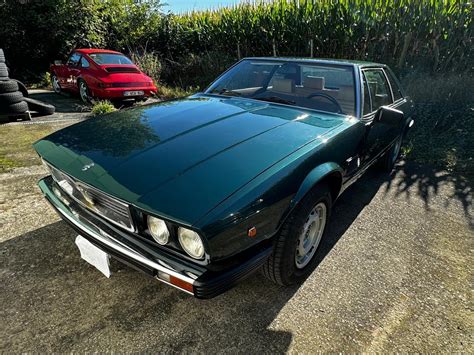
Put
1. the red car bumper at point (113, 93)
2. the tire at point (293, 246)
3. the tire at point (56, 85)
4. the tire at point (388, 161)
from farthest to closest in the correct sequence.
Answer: the tire at point (56, 85)
the red car bumper at point (113, 93)
the tire at point (388, 161)
the tire at point (293, 246)

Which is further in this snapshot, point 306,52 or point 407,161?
point 306,52

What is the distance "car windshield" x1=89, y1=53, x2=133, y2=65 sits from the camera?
697cm

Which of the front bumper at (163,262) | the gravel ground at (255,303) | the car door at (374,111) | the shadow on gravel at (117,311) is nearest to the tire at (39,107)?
the gravel ground at (255,303)

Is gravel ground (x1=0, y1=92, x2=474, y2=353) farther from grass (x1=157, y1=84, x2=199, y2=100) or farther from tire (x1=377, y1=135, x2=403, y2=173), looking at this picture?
grass (x1=157, y1=84, x2=199, y2=100)

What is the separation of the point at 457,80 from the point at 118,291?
256 inches

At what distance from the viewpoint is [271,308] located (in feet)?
5.94

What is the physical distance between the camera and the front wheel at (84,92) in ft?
22.6

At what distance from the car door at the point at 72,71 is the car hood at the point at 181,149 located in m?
5.77

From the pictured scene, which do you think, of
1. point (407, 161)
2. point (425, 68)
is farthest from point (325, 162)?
point (425, 68)

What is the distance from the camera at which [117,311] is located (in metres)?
1.72

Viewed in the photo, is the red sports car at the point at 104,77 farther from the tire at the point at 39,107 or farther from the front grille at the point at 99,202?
the front grille at the point at 99,202

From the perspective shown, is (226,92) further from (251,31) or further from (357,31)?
(251,31)

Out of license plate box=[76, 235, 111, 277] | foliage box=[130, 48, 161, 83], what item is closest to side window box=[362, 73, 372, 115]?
license plate box=[76, 235, 111, 277]

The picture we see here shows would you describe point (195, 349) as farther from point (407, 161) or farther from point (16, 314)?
point (407, 161)
